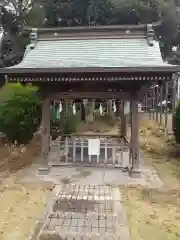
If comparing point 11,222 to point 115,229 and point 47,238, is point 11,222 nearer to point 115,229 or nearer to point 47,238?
point 47,238

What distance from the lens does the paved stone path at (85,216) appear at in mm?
5332

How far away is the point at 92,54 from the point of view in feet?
33.3

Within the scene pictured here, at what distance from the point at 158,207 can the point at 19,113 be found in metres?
8.41

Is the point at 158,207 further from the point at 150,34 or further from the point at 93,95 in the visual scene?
the point at 150,34

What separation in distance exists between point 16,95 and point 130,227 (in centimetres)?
960

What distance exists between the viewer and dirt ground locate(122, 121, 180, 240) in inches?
222

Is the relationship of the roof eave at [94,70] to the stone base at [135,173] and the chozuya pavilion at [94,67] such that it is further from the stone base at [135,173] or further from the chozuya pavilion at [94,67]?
the stone base at [135,173]

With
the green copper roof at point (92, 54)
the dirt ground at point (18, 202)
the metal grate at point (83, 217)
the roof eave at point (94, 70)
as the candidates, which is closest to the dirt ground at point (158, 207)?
the metal grate at point (83, 217)

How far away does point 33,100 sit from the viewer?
1416cm

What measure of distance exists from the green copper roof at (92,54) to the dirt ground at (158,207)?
11.9 feet

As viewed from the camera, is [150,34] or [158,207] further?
[150,34]

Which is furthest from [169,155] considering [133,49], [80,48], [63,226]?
[63,226]

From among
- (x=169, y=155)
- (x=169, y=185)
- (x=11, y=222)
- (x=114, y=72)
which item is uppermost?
(x=114, y=72)

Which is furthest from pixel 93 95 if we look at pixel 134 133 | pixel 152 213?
pixel 152 213
